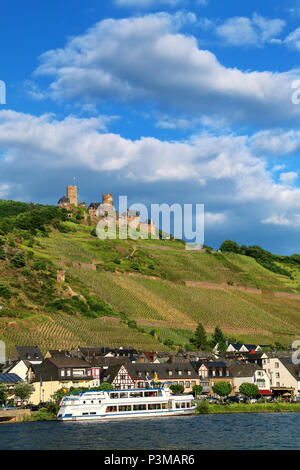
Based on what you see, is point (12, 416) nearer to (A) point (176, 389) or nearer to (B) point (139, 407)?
(B) point (139, 407)

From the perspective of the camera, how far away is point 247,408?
75.8 meters

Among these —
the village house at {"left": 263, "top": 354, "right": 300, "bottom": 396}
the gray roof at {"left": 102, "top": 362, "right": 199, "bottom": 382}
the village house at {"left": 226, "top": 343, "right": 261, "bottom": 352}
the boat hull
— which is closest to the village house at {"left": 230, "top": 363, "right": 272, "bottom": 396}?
the village house at {"left": 263, "top": 354, "right": 300, "bottom": 396}

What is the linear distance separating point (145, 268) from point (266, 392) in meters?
94.8

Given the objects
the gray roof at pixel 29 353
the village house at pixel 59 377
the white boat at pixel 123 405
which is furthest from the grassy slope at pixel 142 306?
the white boat at pixel 123 405

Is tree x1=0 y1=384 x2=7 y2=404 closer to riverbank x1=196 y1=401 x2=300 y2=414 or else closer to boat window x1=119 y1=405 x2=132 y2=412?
boat window x1=119 y1=405 x2=132 y2=412

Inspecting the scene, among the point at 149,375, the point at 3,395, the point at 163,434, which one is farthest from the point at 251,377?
the point at 163,434

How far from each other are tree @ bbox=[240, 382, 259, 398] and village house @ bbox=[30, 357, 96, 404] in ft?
66.7

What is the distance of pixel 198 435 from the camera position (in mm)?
53281

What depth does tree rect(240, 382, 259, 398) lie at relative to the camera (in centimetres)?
8712

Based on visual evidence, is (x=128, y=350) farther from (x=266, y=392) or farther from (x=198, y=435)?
(x=198, y=435)

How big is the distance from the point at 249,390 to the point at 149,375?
1442cm

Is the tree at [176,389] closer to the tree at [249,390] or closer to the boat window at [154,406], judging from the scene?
the tree at [249,390]

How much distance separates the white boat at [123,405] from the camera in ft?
226
